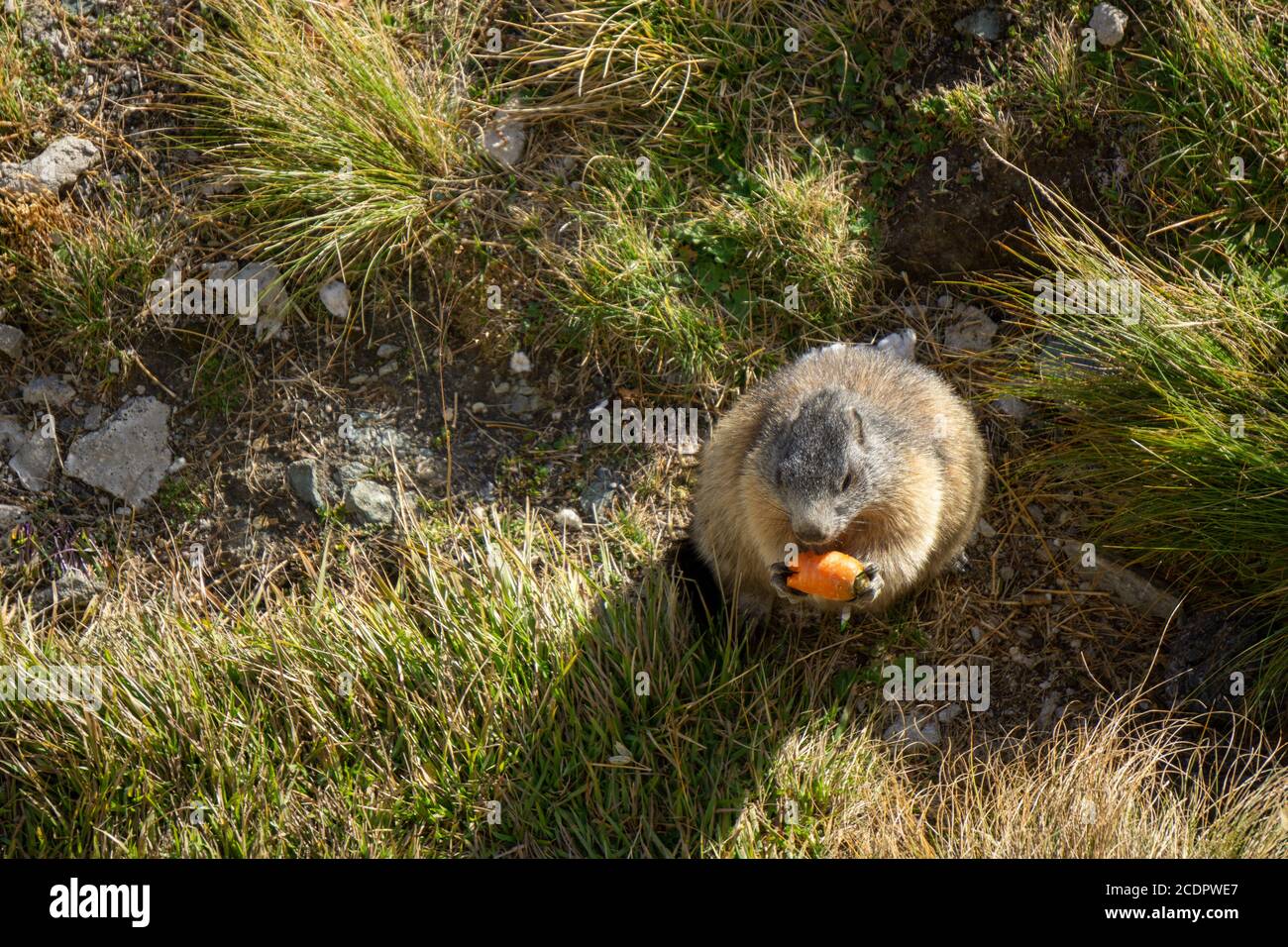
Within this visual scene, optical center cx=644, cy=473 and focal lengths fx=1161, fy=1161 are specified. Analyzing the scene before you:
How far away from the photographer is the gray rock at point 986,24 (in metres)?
7.00

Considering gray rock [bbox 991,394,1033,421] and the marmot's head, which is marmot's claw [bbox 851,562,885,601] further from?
gray rock [bbox 991,394,1033,421]

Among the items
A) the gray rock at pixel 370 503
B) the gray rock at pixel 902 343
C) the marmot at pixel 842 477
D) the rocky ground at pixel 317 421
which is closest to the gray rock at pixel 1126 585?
the rocky ground at pixel 317 421

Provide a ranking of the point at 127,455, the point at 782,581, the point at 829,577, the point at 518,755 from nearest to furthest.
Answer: the point at 829,577
the point at 782,581
the point at 518,755
the point at 127,455

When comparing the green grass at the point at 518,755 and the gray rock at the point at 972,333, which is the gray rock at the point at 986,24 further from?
the green grass at the point at 518,755

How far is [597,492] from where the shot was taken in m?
6.90

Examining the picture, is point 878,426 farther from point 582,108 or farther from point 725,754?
point 582,108

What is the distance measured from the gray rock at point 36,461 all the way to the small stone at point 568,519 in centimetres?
305

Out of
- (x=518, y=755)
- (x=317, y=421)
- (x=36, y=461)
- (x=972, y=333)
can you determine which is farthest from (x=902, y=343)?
(x=36, y=461)

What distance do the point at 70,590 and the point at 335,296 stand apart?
7.56 feet

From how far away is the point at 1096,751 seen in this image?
5602 mm

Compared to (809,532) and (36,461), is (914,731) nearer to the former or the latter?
(809,532)

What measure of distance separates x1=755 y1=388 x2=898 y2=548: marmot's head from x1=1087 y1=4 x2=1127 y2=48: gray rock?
10.0ft

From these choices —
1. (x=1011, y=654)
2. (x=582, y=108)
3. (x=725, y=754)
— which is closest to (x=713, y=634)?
(x=725, y=754)

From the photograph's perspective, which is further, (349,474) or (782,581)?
(349,474)
